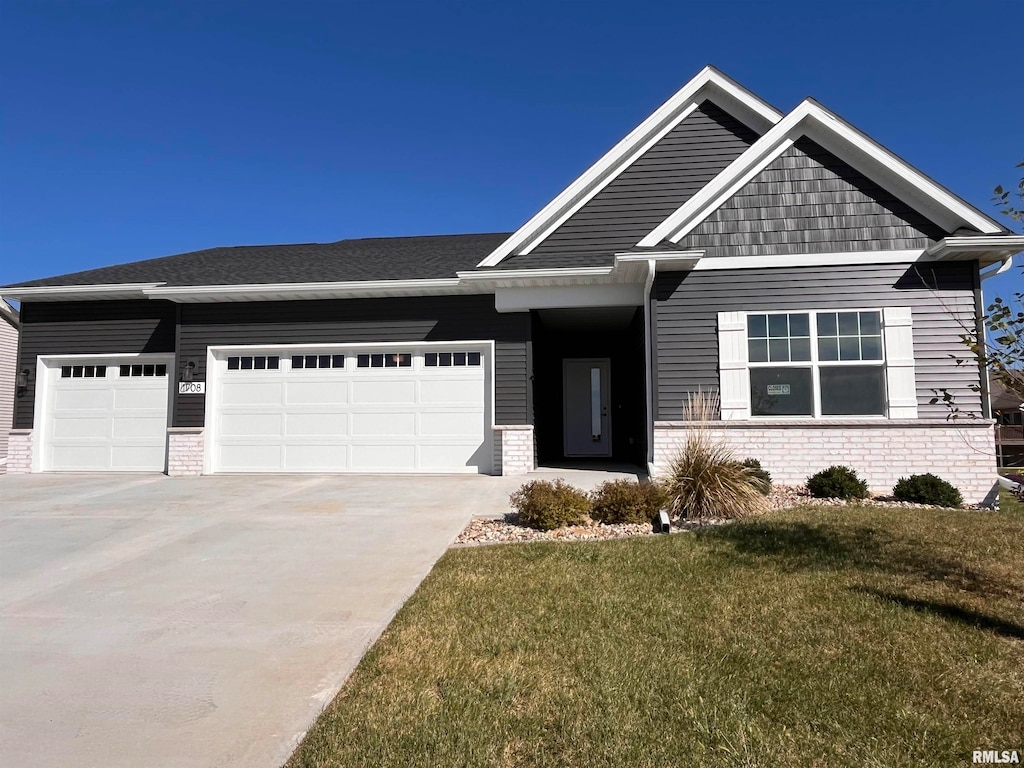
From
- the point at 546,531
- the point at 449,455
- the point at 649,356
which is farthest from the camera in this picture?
the point at 449,455

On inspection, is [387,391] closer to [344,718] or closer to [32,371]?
[32,371]

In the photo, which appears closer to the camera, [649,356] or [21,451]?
[649,356]

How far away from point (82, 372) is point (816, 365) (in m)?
14.7

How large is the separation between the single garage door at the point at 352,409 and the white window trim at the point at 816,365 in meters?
4.49

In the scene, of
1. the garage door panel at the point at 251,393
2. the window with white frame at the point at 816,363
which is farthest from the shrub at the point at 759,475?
the garage door panel at the point at 251,393

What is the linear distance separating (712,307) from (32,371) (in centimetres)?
1401

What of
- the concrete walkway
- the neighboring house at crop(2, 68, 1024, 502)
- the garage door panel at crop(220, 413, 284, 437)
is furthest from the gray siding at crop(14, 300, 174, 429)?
the concrete walkway

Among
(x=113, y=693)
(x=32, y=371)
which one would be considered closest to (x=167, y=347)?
(x=32, y=371)

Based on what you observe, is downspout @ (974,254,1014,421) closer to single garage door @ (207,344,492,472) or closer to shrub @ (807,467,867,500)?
shrub @ (807,467,867,500)

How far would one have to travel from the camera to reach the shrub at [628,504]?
21.3ft

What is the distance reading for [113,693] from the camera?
9.52 ft

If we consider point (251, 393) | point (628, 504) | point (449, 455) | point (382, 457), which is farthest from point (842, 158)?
point (251, 393)

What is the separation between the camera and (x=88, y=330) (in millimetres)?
12172

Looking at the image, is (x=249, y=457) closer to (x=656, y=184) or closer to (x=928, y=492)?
(x=656, y=184)
